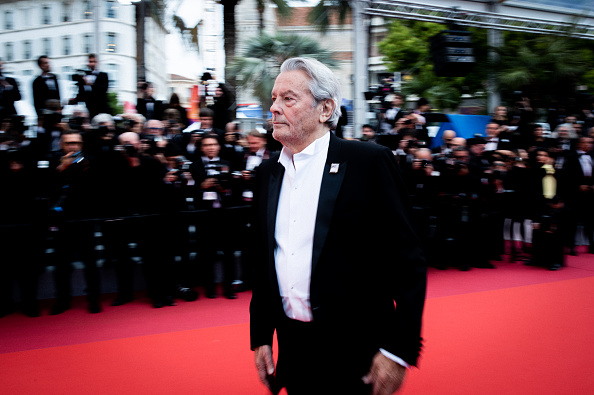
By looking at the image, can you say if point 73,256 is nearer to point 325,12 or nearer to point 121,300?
point 121,300

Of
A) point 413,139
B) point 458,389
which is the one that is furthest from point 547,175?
point 458,389

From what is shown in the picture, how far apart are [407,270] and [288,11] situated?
12.8m

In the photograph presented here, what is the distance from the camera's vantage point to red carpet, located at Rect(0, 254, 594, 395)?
348 centimetres

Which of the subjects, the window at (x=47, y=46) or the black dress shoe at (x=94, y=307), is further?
the window at (x=47, y=46)

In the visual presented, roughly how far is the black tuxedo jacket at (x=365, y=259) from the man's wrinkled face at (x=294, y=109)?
0.15 meters

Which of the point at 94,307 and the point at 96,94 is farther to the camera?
the point at 96,94

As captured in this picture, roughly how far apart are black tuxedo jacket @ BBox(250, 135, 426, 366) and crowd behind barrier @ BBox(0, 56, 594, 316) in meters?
4.11

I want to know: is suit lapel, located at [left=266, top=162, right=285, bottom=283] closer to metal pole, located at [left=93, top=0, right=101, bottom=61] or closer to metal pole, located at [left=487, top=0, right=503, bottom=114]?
metal pole, located at [left=93, top=0, right=101, bottom=61]

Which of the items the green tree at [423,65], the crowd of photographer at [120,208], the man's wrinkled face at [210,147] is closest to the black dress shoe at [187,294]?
the crowd of photographer at [120,208]

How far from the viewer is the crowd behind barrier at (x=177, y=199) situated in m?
5.36

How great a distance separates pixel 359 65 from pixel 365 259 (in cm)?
877

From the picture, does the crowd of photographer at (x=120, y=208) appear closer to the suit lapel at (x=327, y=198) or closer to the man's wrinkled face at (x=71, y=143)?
the man's wrinkled face at (x=71, y=143)

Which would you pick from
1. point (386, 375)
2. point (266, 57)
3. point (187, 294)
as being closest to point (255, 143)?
point (187, 294)

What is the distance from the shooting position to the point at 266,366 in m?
2.02
